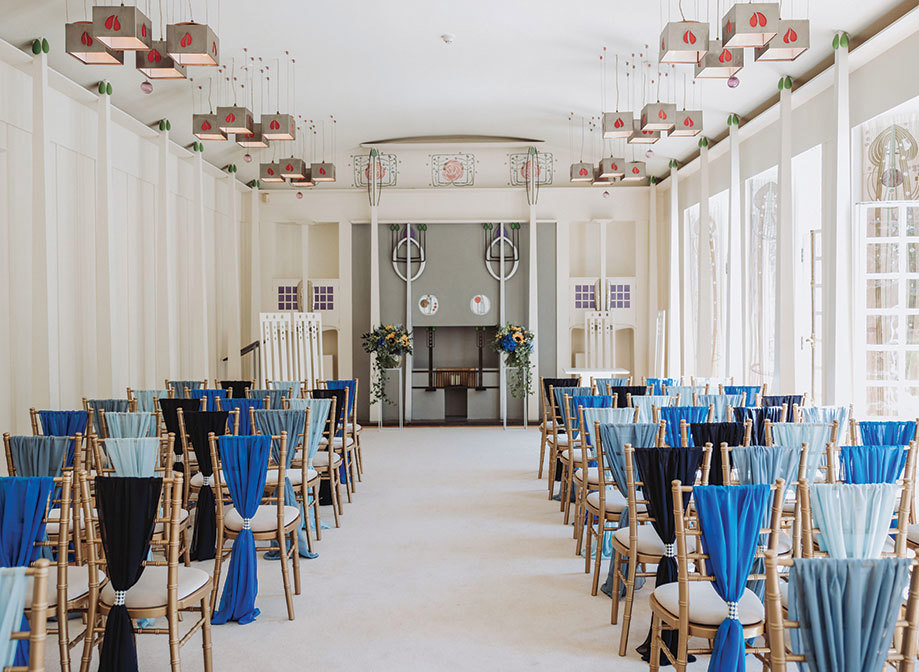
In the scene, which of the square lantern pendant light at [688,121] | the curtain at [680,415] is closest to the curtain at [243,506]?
the curtain at [680,415]

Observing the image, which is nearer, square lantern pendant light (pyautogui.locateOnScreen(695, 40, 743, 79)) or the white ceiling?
square lantern pendant light (pyautogui.locateOnScreen(695, 40, 743, 79))

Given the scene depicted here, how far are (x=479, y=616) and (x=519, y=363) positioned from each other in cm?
771

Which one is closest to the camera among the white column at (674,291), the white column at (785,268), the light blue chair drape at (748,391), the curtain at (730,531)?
the curtain at (730,531)

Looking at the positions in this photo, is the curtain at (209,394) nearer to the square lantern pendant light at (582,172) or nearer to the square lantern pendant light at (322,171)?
the square lantern pendant light at (322,171)

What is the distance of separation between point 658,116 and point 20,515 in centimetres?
615

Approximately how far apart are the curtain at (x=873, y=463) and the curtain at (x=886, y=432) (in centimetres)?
67

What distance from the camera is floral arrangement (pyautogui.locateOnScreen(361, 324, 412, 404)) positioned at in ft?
39.0

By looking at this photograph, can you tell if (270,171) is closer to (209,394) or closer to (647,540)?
(209,394)

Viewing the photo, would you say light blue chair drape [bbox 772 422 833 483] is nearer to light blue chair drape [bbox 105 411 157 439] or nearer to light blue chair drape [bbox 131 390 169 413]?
light blue chair drape [bbox 105 411 157 439]

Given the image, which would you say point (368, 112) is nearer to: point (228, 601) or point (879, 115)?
point (879, 115)

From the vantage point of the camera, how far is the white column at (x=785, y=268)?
26.1 ft

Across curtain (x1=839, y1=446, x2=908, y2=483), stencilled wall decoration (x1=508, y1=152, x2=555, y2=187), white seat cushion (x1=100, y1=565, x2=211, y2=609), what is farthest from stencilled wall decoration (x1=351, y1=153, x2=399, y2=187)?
curtain (x1=839, y1=446, x2=908, y2=483)

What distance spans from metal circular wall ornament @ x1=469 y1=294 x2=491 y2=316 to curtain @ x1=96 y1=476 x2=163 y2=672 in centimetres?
977

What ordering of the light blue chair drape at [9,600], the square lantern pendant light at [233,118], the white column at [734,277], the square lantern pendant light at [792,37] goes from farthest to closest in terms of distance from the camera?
1. the white column at [734,277]
2. the square lantern pendant light at [233,118]
3. the square lantern pendant light at [792,37]
4. the light blue chair drape at [9,600]
